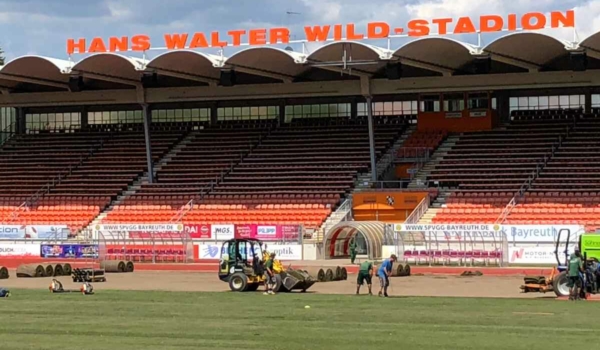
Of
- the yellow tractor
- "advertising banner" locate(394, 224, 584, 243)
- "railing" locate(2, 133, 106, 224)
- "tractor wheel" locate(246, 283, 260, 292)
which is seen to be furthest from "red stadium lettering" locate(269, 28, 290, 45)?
"tractor wheel" locate(246, 283, 260, 292)

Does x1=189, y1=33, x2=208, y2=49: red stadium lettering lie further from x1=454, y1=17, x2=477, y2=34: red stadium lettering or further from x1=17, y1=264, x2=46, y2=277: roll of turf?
x1=17, y1=264, x2=46, y2=277: roll of turf

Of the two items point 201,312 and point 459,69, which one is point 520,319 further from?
point 459,69

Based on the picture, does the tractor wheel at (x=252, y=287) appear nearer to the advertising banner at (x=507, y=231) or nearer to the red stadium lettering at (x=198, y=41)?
the advertising banner at (x=507, y=231)

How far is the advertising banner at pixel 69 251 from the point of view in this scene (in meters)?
52.9

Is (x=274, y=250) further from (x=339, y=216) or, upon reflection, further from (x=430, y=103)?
(x=430, y=103)

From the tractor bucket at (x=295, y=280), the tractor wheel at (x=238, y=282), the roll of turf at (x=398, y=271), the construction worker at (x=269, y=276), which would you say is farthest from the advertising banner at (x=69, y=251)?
the construction worker at (x=269, y=276)

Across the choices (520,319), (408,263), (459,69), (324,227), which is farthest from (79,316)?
(459,69)

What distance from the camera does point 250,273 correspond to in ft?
123

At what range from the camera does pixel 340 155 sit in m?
64.4

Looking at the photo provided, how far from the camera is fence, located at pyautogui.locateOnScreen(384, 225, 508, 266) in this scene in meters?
48.1

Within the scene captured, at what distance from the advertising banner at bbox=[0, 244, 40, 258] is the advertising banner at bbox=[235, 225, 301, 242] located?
9.85m

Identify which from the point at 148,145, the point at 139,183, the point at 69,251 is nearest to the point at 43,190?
the point at 139,183

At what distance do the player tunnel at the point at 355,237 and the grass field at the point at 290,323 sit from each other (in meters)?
16.2

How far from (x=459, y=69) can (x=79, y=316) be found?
36498 mm
